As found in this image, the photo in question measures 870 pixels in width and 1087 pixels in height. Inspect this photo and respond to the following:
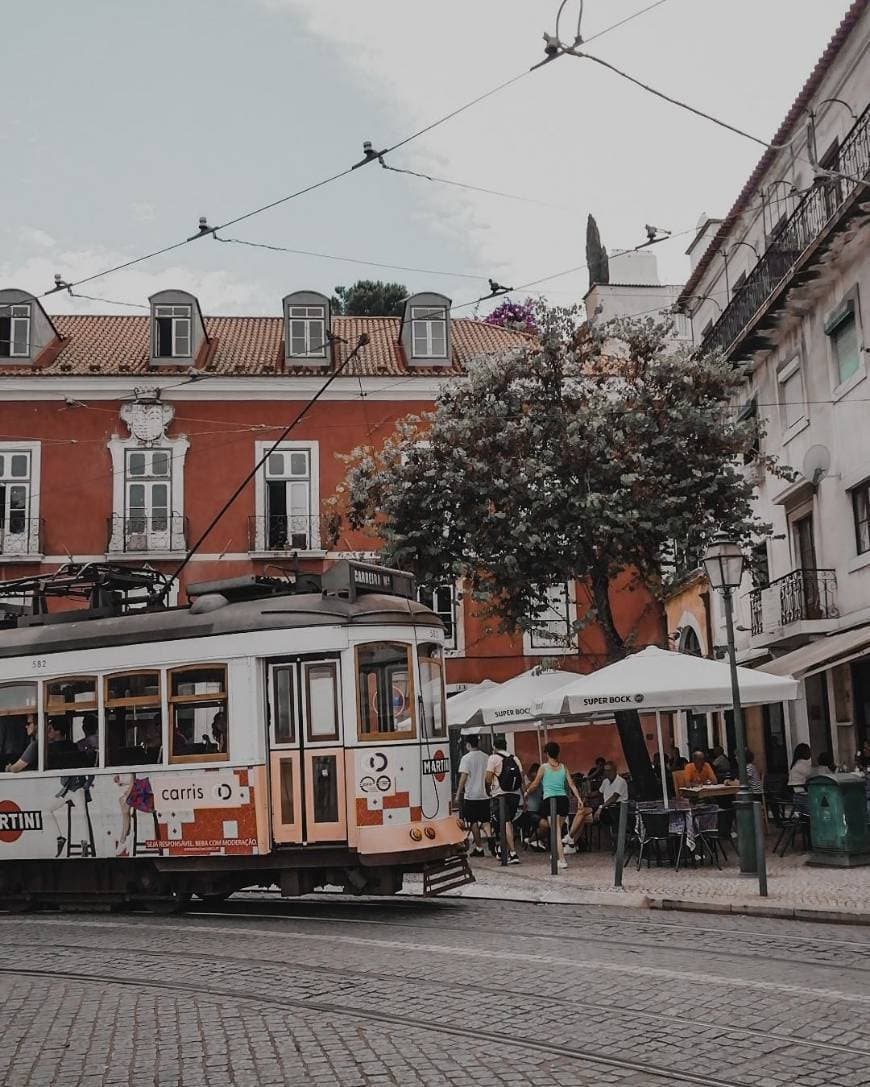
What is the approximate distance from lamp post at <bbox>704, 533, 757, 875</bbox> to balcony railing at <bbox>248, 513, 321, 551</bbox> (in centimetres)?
1503

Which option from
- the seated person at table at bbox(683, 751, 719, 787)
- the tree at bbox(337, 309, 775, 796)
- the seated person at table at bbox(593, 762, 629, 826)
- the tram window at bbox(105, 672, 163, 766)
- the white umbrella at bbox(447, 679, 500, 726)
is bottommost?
the seated person at table at bbox(593, 762, 629, 826)

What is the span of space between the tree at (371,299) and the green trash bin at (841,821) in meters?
37.1

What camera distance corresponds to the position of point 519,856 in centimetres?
1836

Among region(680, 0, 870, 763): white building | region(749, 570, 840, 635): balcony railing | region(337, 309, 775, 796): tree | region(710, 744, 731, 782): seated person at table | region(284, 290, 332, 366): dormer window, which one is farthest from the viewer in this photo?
region(284, 290, 332, 366): dormer window

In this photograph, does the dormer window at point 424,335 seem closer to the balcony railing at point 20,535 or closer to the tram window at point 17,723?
the balcony railing at point 20,535

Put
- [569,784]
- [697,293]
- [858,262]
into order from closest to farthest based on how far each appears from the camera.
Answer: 1. [569,784]
2. [858,262]
3. [697,293]

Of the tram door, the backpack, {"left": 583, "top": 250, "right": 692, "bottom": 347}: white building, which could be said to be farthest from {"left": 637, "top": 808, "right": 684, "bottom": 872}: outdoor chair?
{"left": 583, "top": 250, "right": 692, "bottom": 347}: white building

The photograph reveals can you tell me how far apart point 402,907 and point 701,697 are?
4576 mm

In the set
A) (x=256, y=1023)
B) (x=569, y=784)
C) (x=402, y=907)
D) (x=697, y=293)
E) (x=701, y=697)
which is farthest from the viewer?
(x=697, y=293)

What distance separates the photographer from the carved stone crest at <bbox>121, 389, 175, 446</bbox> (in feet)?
95.9

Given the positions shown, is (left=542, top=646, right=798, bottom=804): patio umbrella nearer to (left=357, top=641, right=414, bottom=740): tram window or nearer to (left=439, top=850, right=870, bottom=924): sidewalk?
(left=439, top=850, right=870, bottom=924): sidewalk

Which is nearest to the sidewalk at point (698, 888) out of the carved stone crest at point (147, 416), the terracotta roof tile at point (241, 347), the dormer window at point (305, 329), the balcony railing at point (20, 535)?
the balcony railing at point (20, 535)

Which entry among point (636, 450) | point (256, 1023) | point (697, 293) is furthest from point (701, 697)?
point (697, 293)

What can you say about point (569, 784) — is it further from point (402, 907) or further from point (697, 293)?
point (697, 293)
